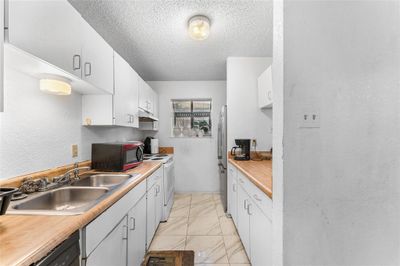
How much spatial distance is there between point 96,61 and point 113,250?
4.66 ft

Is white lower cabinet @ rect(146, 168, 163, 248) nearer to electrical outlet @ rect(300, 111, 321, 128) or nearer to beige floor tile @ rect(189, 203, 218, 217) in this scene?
beige floor tile @ rect(189, 203, 218, 217)

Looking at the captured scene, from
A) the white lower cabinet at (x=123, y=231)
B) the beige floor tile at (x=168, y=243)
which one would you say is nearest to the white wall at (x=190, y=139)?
the beige floor tile at (x=168, y=243)

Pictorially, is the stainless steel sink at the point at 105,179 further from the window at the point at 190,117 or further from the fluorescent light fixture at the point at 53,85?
the window at the point at 190,117

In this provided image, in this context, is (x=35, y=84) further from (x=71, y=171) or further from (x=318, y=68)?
(x=318, y=68)

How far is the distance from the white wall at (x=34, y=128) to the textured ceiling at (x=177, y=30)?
32.4 inches

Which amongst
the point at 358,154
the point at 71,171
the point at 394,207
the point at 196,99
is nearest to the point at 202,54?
the point at 196,99

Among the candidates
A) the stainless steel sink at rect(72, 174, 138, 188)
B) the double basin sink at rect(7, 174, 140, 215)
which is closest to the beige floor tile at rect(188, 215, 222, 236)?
the stainless steel sink at rect(72, 174, 138, 188)

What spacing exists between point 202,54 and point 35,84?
2009mm

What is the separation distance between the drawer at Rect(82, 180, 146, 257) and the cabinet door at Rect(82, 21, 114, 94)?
956 millimetres

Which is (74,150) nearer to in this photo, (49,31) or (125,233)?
(125,233)

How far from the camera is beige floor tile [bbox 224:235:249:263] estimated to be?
1898 millimetres

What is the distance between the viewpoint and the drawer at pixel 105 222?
893 mm

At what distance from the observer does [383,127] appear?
935 mm

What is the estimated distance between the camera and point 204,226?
257cm
